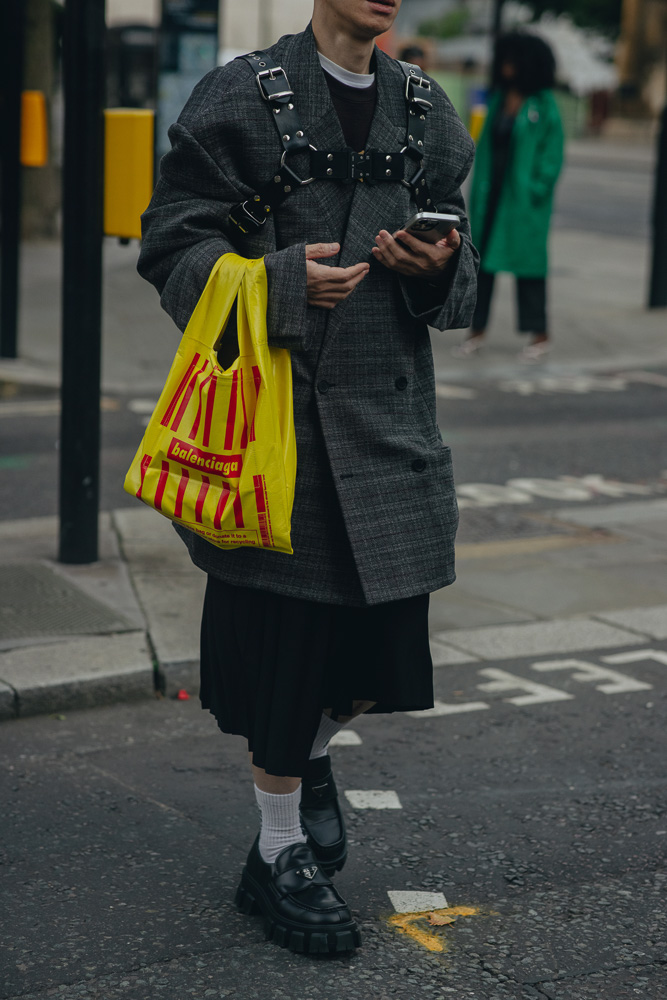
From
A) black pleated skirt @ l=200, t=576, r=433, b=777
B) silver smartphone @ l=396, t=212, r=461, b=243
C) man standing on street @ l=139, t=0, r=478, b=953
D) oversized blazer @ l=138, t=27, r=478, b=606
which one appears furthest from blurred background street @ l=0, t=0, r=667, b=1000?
silver smartphone @ l=396, t=212, r=461, b=243

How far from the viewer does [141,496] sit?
9.00 feet

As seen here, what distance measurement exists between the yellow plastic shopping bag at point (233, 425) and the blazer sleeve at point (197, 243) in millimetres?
32

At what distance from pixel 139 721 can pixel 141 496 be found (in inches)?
60.0

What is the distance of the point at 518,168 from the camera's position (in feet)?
32.9

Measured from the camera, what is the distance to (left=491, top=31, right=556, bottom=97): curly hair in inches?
383

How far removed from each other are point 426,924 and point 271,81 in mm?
1735

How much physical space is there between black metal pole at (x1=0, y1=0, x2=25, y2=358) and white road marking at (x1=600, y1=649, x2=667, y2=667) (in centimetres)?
565

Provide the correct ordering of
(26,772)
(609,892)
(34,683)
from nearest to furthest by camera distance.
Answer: (609,892) → (26,772) → (34,683)

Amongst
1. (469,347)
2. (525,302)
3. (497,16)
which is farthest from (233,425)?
(497,16)

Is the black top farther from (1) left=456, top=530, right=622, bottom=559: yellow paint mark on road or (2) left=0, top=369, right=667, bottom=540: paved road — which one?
(2) left=0, top=369, right=667, bottom=540: paved road

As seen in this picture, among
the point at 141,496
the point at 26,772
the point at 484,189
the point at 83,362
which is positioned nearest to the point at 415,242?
the point at 141,496

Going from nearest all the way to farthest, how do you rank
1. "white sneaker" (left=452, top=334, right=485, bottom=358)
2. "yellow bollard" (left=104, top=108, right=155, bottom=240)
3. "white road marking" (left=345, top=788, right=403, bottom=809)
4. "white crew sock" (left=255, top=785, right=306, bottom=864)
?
"white crew sock" (left=255, top=785, right=306, bottom=864), "white road marking" (left=345, top=788, right=403, bottom=809), "yellow bollard" (left=104, top=108, right=155, bottom=240), "white sneaker" (left=452, top=334, right=485, bottom=358)

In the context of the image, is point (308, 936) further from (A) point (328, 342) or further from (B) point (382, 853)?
(A) point (328, 342)

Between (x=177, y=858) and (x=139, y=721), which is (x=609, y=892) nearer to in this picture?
(x=177, y=858)
